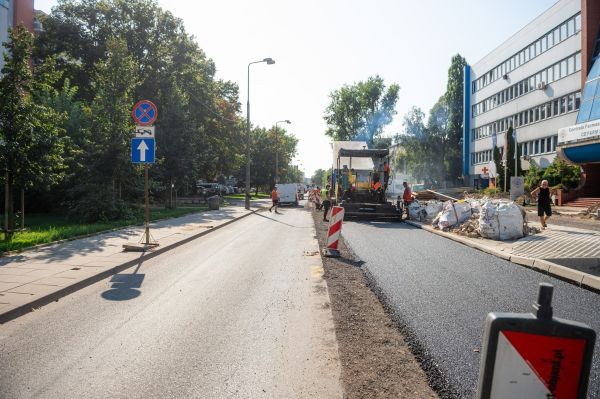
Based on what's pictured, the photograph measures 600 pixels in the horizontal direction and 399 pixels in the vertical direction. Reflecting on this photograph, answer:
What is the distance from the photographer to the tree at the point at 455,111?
74.8 metres

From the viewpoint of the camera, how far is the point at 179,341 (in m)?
4.86

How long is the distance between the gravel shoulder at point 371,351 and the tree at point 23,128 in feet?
30.4

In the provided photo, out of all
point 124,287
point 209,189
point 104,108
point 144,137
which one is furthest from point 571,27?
point 124,287

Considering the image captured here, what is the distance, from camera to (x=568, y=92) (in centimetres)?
3941

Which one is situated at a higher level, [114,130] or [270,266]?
[114,130]

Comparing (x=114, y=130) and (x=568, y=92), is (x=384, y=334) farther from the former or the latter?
(x=568, y=92)

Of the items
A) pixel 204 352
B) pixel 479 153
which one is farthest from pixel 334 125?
pixel 204 352

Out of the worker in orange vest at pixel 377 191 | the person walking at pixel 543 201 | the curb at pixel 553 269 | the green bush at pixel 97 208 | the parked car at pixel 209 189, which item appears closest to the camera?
the curb at pixel 553 269

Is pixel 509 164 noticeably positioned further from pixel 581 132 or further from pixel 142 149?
pixel 142 149

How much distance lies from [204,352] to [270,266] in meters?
5.20

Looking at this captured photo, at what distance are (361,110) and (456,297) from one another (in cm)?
7858

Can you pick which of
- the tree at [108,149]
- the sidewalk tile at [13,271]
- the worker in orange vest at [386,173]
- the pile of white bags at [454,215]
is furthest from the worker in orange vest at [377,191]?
the sidewalk tile at [13,271]

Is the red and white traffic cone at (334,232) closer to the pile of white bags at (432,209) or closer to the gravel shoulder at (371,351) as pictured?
the gravel shoulder at (371,351)

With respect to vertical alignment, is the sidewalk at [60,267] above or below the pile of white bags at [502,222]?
below
